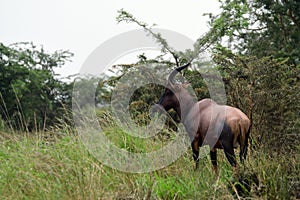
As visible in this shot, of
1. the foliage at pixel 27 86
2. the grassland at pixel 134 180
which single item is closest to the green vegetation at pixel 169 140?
the grassland at pixel 134 180

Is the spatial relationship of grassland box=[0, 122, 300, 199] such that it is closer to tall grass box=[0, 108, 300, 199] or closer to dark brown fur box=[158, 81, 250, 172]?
tall grass box=[0, 108, 300, 199]

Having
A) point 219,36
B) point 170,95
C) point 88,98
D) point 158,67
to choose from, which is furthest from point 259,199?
point 219,36

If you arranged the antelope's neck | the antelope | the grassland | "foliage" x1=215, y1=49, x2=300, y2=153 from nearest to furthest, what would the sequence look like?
1. the grassland
2. the antelope
3. the antelope's neck
4. "foliage" x1=215, y1=49, x2=300, y2=153

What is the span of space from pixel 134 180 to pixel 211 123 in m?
1.12

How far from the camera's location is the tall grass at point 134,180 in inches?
171

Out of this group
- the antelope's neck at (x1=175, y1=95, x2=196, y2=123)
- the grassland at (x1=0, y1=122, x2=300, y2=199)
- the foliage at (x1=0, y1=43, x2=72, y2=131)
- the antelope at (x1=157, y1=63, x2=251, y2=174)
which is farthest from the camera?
the foliage at (x1=0, y1=43, x2=72, y2=131)

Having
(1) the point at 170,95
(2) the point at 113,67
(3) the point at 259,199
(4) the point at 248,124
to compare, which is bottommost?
(3) the point at 259,199

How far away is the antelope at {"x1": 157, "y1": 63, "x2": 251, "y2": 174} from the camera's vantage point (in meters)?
4.95

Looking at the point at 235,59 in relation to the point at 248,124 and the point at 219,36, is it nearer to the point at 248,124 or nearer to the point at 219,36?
the point at 248,124

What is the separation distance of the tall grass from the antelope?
0.26m

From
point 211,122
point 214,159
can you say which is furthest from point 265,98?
point 211,122

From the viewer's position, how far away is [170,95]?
18.3 feet

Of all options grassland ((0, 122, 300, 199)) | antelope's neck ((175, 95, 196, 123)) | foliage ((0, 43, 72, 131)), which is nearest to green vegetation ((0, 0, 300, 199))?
grassland ((0, 122, 300, 199))

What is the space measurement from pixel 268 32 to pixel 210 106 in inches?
537
